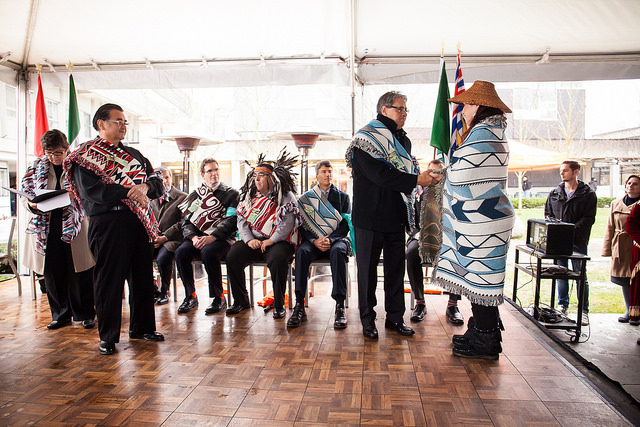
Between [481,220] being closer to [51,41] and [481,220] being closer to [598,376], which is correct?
[598,376]

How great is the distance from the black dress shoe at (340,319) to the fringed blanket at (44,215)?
81.6 inches

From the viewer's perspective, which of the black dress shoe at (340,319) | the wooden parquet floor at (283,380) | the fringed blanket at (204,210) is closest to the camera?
the wooden parquet floor at (283,380)

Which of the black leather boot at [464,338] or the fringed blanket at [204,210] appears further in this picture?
the fringed blanket at [204,210]

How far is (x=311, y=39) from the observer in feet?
14.0

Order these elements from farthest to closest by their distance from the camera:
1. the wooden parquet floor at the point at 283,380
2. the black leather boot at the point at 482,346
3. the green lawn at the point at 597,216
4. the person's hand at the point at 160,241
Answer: the green lawn at the point at 597,216
the person's hand at the point at 160,241
the black leather boot at the point at 482,346
the wooden parquet floor at the point at 283,380

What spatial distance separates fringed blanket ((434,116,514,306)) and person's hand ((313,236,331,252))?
126 cm

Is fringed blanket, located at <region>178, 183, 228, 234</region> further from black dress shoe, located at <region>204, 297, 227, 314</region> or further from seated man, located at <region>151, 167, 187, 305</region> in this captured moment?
black dress shoe, located at <region>204, 297, 227, 314</region>

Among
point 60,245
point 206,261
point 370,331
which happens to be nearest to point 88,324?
point 60,245

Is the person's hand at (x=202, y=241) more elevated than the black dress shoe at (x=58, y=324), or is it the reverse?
the person's hand at (x=202, y=241)

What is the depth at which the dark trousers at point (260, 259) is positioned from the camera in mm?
3621

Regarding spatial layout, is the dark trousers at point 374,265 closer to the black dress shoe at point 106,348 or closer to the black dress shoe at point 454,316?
the black dress shoe at point 454,316

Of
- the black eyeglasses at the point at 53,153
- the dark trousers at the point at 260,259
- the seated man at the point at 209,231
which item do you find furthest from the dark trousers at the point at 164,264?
the black eyeglasses at the point at 53,153

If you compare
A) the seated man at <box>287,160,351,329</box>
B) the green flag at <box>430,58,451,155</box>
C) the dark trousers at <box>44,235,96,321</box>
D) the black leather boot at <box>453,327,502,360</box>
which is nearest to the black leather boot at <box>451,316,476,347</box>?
the black leather boot at <box>453,327,502,360</box>

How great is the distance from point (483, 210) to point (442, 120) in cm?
194
